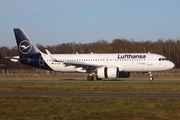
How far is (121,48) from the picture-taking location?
120000 millimetres

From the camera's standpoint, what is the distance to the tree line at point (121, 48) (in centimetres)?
10800

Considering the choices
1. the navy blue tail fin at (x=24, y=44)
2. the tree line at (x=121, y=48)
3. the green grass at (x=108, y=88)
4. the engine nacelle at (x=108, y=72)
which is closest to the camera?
the green grass at (x=108, y=88)

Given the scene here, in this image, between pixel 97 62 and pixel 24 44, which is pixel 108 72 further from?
pixel 24 44

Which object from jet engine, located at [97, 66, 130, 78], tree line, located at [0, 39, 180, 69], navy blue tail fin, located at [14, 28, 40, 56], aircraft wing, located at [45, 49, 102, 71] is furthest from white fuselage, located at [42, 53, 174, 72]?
tree line, located at [0, 39, 180, 69]

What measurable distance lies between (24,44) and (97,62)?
10.7 m

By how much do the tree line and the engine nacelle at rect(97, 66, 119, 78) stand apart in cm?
5402

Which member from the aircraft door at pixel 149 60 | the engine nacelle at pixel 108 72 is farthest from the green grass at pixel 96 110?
the aircraft door at pixel 149 60

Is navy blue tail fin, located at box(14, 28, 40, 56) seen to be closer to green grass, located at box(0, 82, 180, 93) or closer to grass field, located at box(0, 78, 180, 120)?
green grass, located at box(0, 82, 180, 93)

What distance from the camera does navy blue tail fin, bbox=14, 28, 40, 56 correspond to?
49.8 metres

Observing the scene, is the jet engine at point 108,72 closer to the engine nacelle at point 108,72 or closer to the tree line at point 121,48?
the engine nacelle at point 108,72

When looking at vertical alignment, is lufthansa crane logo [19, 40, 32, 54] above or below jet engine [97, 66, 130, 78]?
above

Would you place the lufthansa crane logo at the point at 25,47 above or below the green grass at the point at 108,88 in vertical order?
above

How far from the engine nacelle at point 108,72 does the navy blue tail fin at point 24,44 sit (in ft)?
32.6

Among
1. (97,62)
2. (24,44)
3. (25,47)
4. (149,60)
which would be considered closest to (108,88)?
(149,60)
